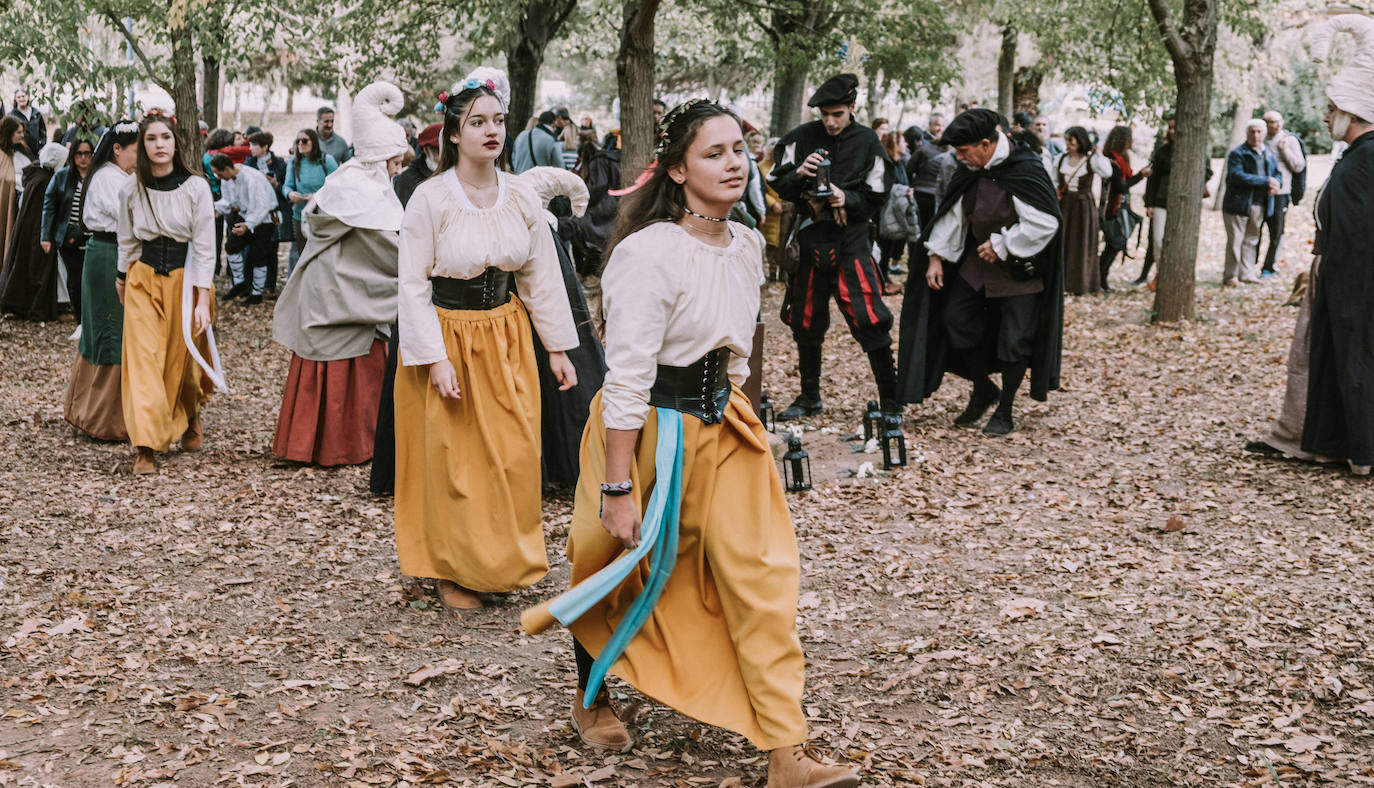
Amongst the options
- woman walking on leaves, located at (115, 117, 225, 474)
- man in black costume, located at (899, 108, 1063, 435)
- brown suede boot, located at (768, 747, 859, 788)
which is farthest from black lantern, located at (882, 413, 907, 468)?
brown suede boot, located at (768, 747, 859, 788)

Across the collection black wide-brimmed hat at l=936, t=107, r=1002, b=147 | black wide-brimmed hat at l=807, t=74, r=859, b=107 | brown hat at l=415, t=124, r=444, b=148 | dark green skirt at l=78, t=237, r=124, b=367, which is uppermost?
black wide-brimmed hat at l=807, t=74, r=859, b=107

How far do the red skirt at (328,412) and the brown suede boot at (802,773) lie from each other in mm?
4797

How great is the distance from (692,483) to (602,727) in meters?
0.92

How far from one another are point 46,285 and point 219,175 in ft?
6.68

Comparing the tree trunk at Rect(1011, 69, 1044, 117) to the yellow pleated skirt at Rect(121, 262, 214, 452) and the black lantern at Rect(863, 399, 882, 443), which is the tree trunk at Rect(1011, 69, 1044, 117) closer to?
the black lantern at Rect(863, 399, 882, 443)

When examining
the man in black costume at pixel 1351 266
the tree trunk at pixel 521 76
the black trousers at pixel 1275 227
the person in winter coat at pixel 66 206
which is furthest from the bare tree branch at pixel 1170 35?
the person in winter coat at pixel 66 206

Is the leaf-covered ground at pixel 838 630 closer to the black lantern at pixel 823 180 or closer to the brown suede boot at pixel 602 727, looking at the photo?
the brown suede boot at pixel 602 727

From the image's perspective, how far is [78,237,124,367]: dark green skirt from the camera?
26.4 ft

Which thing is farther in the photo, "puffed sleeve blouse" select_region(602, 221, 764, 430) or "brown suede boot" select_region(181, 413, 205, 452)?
"brown suede boot" select_region(181, 413, 205, 452)

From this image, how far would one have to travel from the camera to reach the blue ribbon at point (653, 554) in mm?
3568

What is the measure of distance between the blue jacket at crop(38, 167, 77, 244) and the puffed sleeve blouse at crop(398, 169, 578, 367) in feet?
26.9

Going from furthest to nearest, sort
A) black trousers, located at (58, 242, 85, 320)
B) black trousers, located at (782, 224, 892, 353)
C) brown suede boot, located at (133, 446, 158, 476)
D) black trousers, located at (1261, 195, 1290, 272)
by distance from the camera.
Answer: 1. black trousers, located at (1261, 195, 1290, 272)
2. black trousers, located at (58, 242, 85, 320)
3. black trousers, located at (782, 224, 892, 353)
4. brown suede boot, located at (133, 446, 158, 476)

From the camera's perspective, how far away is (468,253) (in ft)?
16.6

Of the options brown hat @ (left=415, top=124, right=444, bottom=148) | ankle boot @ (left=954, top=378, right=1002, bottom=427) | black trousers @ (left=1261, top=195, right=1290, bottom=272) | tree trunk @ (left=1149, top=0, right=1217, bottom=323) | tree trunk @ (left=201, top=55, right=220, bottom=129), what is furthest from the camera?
tree trunk @ (left=201, top=55, right=220, bottom=129)
